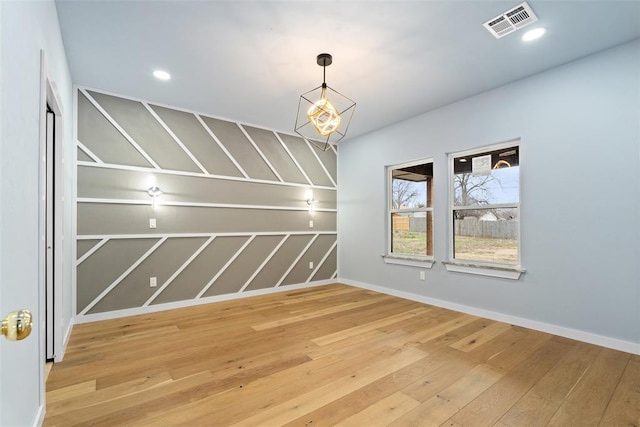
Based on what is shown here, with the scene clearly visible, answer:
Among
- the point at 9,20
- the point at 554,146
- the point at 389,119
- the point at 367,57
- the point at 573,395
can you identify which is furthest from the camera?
the point at 389,119

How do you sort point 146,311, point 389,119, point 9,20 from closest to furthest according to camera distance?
point 9,20 < point 146,311 < point 389,119

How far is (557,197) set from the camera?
307 cm

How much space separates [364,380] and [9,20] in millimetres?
2703

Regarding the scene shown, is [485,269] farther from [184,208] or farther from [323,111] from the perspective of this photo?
[184,208]

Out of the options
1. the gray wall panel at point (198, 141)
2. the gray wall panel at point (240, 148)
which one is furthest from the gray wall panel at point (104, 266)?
the gray wall panel at point (240, 148)

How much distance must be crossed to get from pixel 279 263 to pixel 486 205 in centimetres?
315

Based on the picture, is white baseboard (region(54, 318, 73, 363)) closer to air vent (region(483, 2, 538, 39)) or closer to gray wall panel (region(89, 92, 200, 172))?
gray wall panel (region(89, 92, 200, 172))

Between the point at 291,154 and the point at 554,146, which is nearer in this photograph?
the point at 554,146

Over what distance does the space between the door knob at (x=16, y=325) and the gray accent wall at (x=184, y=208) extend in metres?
3.39

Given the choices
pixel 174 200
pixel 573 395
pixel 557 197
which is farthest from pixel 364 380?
pixel 174 200

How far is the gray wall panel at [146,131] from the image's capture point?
364cm

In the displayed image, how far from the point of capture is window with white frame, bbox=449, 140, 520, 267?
348cm

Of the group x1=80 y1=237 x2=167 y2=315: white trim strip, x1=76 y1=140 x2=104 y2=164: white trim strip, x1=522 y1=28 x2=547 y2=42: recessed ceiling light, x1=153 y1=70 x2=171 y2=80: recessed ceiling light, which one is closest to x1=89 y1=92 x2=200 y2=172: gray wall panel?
x1=76 y1=140 x2=104 y2=164: white trim strip

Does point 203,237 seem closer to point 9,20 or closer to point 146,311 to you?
point 146,311
